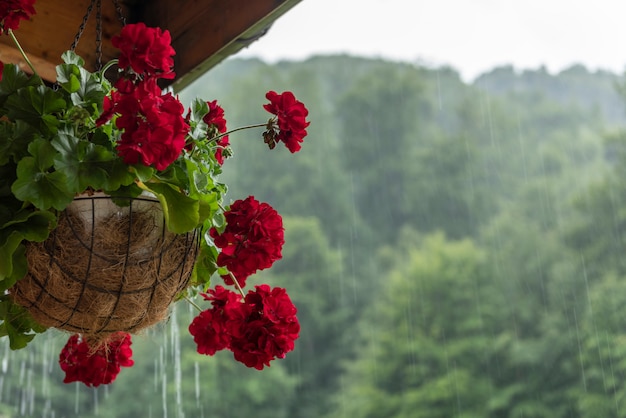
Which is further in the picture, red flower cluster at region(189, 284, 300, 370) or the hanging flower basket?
red flower cluster at region(189, 284, 300, 370)

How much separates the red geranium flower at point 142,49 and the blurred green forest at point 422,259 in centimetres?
708

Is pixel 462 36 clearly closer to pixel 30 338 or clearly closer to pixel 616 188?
pixel 616 188

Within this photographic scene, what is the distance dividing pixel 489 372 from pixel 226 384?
368cm

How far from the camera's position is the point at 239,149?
53.1 feet

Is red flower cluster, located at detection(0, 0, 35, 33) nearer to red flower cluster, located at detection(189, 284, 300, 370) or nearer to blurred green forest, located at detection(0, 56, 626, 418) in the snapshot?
red flower cluster, located at detection(189, 284, 300, 370)

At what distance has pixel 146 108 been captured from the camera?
0.75 metres

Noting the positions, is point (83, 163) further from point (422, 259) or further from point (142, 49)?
point (422, 259)

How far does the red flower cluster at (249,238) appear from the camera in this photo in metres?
0.93

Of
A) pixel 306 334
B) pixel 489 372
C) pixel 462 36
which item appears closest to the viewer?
pixel 489 372

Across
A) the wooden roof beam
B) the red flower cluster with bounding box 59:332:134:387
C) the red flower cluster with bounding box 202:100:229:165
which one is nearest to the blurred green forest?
the wooden roof beam

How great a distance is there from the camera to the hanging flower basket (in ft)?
2.50

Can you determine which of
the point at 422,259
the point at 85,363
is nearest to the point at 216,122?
the point at 85,363

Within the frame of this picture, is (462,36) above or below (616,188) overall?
above

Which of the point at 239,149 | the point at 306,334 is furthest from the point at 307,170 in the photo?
the point at 306,334
